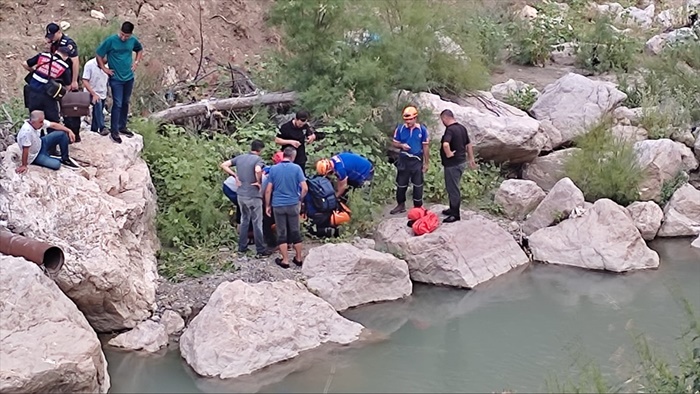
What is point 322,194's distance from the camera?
36.8ft

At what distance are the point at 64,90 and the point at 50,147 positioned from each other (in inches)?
27.2

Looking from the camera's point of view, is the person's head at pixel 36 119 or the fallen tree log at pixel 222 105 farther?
the fallen tree log at pixel 222 105

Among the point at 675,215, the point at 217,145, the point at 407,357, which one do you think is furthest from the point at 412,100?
the point at 407,357

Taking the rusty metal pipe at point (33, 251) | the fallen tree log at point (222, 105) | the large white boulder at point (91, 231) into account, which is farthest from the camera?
the fallen tree log at point (222, 105)

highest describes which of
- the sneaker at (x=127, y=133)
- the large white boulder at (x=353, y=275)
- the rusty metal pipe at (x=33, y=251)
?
the sneaker at (x=127, y=133)

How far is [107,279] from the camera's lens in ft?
31.1

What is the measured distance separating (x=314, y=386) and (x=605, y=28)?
11.8 metres

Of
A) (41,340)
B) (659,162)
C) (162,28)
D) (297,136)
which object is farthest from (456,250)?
(162,28)

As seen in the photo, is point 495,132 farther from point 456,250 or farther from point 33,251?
point 33,251

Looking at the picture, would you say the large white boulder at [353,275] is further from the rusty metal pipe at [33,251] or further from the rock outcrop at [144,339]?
the rusty metal pipe at [33,251]

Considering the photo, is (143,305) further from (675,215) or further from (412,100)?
(675,215)

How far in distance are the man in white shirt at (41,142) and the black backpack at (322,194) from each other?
266cm

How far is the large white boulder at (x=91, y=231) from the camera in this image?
31.1ft

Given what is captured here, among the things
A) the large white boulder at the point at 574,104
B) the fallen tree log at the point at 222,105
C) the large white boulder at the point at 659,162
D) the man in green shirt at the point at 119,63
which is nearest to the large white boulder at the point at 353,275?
the man in green shirt at the point at 119,63
